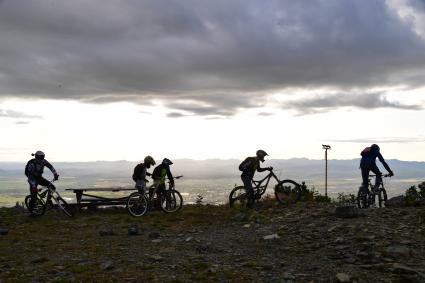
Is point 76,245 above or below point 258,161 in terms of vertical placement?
below

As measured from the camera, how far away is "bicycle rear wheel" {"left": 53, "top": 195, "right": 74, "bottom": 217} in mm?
17691

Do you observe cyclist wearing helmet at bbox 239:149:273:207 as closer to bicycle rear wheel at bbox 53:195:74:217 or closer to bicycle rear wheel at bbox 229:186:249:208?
bicycle rear wheel at bbox 229:186:249:208

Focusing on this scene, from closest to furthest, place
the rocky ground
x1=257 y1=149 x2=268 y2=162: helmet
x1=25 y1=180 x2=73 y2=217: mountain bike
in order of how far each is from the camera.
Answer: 1. the rocky ground
2. x1=257 y1=149 x2=268 y2=162: helmet
3. x1=25 y1=180 x2=73 y2=217: mountain bike

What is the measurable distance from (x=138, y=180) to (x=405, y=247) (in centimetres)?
1119

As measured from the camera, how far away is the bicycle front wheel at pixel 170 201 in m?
18.7

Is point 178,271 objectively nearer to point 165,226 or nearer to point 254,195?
point 165,226

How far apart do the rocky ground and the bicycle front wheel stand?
204cm

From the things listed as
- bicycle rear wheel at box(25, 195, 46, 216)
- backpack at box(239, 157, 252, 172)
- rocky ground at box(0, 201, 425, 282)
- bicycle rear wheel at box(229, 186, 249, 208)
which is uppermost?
backpack at box(239, 157, 252, 172)

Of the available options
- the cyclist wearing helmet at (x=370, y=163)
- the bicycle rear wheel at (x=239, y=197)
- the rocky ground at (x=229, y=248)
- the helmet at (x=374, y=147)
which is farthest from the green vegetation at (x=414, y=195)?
the bicycle rear wheel at (x=239, y=197)

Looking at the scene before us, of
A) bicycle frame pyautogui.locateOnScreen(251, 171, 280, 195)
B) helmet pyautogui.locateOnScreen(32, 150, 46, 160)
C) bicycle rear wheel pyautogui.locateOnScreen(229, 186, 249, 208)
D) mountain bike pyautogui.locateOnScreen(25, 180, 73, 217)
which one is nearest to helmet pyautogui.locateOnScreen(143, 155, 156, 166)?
bicycle rear wheel pyautogui.locateOnScreen(229, 186, 249, 208)

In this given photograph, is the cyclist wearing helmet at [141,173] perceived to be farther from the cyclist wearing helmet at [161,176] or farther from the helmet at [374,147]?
the helmet at [374,147]

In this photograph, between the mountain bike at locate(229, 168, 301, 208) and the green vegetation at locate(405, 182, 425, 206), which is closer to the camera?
the green vegetation at locate(405, 182, 425, 206)

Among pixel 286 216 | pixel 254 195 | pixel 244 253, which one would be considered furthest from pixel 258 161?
pixel 244 253

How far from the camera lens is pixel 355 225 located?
12000 millimetres
